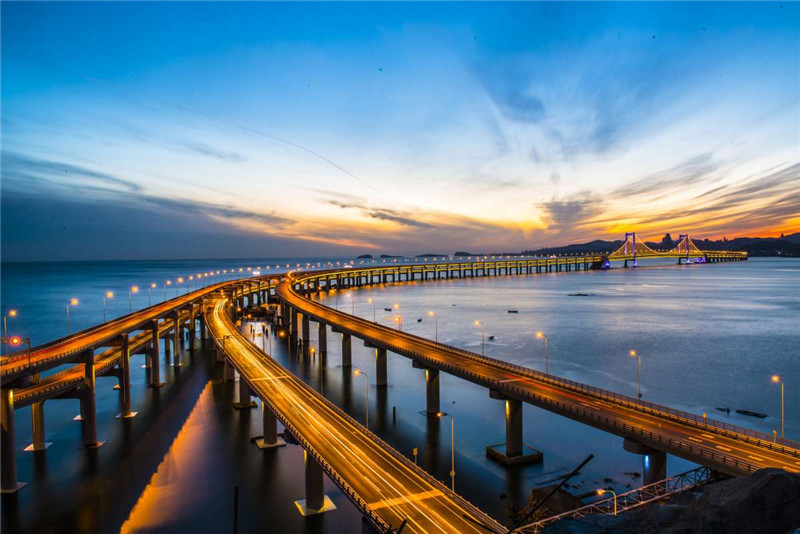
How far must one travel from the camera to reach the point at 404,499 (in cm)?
2512

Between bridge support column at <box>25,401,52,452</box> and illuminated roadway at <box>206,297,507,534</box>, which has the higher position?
illuminated roadway at <box>206,297,507,534</box>

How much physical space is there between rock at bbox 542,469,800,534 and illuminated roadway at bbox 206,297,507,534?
19.4 ft

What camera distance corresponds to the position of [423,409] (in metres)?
56.4

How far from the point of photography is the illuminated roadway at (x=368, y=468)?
76.3 ft

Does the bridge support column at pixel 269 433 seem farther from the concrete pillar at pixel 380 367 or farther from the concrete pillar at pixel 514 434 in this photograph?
the concrete pillar at pixel 380 367

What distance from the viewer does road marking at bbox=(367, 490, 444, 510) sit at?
962 inches

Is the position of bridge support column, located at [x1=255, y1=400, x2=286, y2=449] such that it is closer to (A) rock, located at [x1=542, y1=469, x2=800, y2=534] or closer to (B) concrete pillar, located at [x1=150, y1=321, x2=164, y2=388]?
(B) concrete pillar, located at [x1=150, y1=321, x2=164, y2=388]

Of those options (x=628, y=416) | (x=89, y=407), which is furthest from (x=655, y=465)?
(x=89, y=407)

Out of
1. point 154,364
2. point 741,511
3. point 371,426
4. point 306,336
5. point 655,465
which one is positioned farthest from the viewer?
point 306,336

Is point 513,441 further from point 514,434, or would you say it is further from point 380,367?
point 380,367

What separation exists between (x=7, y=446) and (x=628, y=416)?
44.3m

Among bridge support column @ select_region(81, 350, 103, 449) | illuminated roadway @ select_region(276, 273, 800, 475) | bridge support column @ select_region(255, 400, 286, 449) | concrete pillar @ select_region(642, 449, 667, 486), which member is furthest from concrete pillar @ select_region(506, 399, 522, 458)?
bridge support column @ select_region(81, 350, 103, 449)

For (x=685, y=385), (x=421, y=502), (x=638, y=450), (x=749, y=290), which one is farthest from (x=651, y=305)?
(x=421, y=502)

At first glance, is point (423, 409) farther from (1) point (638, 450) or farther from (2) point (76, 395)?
(2) point (76, 395)
